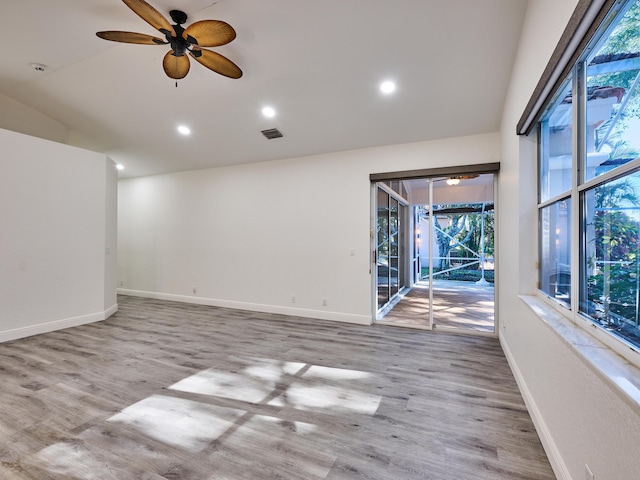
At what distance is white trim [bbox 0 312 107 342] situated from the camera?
3.93m

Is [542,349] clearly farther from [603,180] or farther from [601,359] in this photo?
[603,180]

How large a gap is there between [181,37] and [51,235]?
373 centimetres

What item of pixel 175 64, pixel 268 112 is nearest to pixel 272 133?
pixel 268 112

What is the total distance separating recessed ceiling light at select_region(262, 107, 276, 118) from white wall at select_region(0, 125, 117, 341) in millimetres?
2968

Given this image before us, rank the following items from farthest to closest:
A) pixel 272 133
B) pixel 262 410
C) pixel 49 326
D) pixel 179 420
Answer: pixel 272 133, pixel 49 326, pixel 262 410, pixel 179 420

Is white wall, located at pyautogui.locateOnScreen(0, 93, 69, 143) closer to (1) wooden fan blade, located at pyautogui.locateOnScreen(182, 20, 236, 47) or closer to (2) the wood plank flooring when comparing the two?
(2) the wood plank flooring

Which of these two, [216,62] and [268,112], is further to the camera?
[268,112]

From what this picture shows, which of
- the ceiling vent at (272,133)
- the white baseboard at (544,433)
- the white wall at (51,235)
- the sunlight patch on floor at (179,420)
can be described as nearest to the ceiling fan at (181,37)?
the ceiling vent at (272,133)

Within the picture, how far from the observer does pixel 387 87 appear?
3.46 meters

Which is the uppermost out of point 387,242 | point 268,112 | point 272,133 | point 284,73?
point 284,73

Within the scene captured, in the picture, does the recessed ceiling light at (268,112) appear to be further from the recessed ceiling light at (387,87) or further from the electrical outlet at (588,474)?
the electrical outlet at (588,474)

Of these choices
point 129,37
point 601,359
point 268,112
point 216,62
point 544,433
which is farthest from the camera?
point 268,112

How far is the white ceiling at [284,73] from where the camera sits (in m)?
2.70

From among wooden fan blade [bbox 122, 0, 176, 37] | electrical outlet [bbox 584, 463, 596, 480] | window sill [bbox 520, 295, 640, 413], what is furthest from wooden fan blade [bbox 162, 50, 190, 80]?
electrical outlet [bbox 584, 463, 596, 480]
